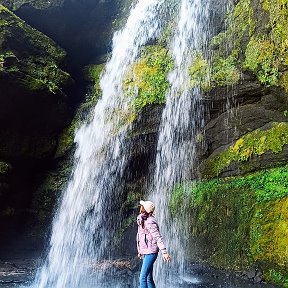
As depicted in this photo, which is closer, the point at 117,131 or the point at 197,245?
the point at 197,245

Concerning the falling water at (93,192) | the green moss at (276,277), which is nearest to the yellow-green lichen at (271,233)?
the green moss at (276,277)

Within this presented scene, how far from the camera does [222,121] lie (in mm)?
10781

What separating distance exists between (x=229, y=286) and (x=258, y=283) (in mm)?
596

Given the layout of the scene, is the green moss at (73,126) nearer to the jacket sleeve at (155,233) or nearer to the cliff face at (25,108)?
the cliff face at (25,108)

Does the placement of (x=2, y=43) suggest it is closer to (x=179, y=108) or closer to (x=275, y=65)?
(x=179, y=108)

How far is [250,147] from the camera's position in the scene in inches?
395

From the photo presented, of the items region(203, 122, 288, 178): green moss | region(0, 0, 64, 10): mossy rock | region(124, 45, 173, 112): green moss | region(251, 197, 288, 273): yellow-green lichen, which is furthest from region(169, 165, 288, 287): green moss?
region(0, 0, 64, 10): mossy rock

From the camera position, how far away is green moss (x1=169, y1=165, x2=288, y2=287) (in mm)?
8000

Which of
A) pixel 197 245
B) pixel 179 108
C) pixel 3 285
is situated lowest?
pixel 3 285

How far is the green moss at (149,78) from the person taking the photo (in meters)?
11.4

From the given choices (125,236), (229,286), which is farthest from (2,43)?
(229,286)

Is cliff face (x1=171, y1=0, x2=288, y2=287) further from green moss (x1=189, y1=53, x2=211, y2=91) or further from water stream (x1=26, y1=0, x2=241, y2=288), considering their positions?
water stream (x1=26, y1=0, x2=241, y2=288)

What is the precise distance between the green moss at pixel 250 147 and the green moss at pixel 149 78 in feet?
7.59

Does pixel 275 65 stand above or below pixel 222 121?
above
